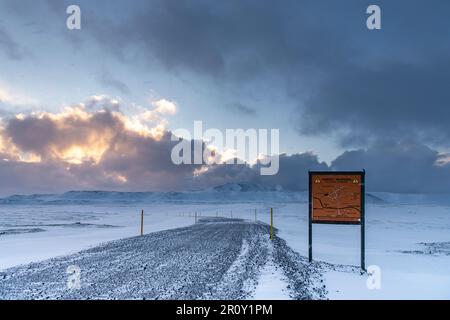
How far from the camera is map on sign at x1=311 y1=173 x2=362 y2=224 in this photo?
45.2 ft

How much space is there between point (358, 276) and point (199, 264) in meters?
5.60

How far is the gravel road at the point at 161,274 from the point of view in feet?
31.1

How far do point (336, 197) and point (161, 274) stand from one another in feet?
23.0

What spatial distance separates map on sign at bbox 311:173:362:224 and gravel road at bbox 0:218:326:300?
205 centimetres

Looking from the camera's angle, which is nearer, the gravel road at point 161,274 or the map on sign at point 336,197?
the gravel road at point 161,274

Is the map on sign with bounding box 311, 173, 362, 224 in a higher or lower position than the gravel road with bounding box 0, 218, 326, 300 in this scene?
higher

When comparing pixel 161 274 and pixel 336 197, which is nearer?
pixel 161 274

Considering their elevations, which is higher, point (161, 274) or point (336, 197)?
point (336, 197)

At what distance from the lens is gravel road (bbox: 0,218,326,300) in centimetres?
947

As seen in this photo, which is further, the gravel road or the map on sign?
the map on sign

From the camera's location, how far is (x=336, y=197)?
46.0 feet

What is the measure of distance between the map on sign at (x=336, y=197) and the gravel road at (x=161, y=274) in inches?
80.7
